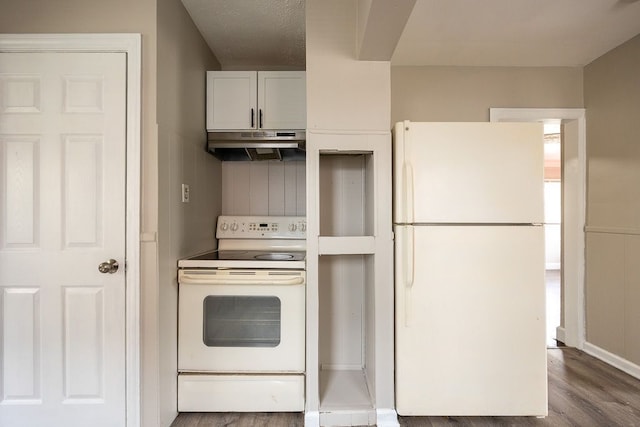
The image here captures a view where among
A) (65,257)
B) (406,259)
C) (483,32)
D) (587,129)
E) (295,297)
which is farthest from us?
(587,129)

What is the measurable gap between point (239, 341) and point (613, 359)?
2834mm

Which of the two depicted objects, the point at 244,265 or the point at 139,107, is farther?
the point at 244,265

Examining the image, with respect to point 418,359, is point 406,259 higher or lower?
higher

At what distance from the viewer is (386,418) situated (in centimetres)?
174

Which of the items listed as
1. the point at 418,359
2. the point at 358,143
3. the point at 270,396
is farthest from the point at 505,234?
the point at 270,396

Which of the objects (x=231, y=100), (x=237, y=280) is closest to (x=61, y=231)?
(x=237, y=280)

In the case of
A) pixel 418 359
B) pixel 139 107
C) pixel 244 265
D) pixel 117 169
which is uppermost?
pixel 139 107

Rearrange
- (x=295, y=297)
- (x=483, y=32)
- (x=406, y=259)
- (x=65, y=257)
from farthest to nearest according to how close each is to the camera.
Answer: (x=483, y=32)
(x=295, y=297)
(x=406, y=259)
(x=65, y=257)

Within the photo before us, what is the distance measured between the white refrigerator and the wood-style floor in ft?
0.46

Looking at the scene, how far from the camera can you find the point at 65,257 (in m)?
1.61

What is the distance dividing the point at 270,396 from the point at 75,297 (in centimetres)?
117

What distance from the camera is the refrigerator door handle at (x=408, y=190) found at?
1714 mm

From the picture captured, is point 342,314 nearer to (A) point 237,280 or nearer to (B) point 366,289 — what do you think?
(B) point 366,289

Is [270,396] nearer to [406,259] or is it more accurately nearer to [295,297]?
[295,297]
